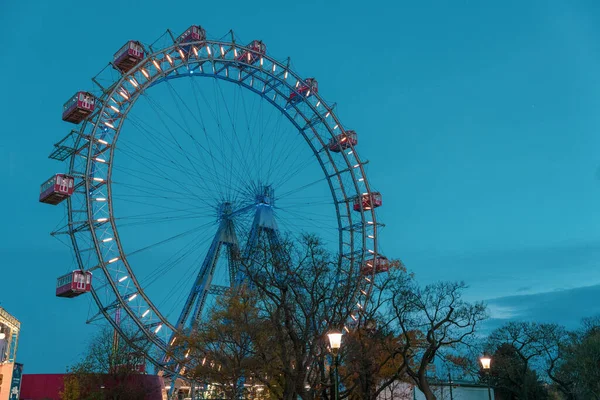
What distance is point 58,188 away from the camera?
35.7m

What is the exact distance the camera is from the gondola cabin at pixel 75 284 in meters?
35.1

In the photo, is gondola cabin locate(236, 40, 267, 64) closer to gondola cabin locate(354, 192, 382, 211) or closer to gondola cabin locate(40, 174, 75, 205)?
gondola cabin locate(354, 192, 382, 211)

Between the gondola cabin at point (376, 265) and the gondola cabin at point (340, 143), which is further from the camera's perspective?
the gondola cabin at point (340, 143)

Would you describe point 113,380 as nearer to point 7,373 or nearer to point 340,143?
point 7,373

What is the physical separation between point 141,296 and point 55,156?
10545 millimetres

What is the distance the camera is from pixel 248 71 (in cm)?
4562

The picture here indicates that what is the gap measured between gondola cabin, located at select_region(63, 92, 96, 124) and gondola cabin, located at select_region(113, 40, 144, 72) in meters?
3.07

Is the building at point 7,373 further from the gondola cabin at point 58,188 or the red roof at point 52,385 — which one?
the red roof at point 52,385

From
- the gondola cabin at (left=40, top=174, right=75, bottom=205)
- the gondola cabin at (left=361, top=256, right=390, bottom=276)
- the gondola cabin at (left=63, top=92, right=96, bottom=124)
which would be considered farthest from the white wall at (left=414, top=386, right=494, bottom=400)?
the gondola cabin at (left=63, top=92, right=96, bottom=124)

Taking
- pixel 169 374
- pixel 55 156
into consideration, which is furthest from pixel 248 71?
pixel 169 374

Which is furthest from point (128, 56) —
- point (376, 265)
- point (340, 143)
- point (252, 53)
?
point (376, 265)

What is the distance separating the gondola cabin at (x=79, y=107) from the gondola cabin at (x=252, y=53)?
11798mm

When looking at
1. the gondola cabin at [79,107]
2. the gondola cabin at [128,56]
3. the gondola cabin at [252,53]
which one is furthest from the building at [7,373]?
the gondola cabin at [252,53]

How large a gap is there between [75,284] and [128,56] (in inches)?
589
